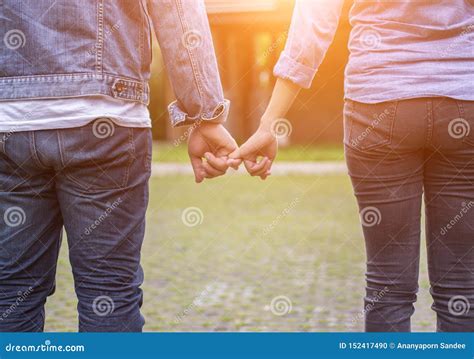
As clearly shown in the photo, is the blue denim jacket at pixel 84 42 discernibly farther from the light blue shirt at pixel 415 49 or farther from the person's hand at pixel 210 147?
the light blue shirt at pixel 415 49

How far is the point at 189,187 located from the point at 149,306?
6.65 metres

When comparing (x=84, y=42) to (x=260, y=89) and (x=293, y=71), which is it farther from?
(x=260, y=89)

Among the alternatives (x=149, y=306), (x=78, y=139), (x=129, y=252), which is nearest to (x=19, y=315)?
(x=129, y=252)

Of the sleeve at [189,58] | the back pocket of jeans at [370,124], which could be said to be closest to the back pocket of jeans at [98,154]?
the sleeve at [189,58]

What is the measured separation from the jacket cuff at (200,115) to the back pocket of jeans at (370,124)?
398mm

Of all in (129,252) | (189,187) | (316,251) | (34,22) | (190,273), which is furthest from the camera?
(189,187)

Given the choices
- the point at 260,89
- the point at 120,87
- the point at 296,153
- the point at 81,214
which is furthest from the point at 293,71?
the point at 260,89

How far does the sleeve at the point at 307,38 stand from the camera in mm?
2387

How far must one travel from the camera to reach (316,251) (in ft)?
21.7

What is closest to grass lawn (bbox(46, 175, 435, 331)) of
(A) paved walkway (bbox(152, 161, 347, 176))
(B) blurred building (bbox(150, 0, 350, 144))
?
(A) paved walkway (bbox(152, 161, 347, 176))

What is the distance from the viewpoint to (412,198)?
92.3 inches

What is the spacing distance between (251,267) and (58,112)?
404 centimetres

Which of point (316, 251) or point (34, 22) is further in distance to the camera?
point (316, 251)

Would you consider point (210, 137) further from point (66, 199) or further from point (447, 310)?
point (447, 310)
